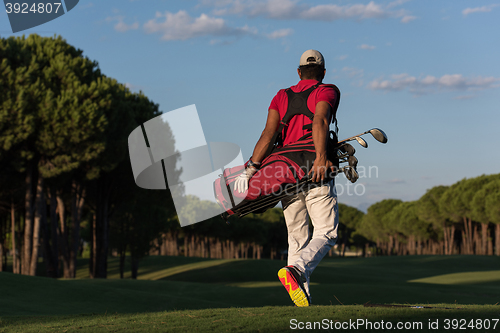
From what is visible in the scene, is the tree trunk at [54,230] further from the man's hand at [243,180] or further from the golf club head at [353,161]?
the golf club head at [353,161]

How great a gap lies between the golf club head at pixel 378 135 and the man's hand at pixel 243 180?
142 cm

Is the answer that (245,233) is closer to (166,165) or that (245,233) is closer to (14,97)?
(166,165)

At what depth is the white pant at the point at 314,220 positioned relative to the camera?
5.31 metres

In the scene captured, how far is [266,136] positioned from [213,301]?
12866 mm

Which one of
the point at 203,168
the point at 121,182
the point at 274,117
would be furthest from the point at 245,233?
the point at 274,117

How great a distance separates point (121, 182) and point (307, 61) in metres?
27.3

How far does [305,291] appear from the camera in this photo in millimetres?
5344

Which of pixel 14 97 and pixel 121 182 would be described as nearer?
pixel 14 97

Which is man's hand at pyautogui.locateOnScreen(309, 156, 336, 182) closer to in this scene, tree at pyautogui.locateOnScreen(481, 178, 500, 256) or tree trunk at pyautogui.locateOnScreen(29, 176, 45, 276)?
tree trunk at pyautogui.locateOnScreen(29, 176, 45, 276)

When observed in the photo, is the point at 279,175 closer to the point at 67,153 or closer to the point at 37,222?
the point at 67,153

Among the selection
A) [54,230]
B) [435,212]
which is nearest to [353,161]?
[54,230]

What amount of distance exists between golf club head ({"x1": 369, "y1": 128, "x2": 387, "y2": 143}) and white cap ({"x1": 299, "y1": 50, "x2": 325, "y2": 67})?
1.09 metres

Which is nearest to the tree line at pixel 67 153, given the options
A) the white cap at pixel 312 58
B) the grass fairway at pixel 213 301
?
the grass fairway at pixel 213 301

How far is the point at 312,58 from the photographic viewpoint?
5648mm
